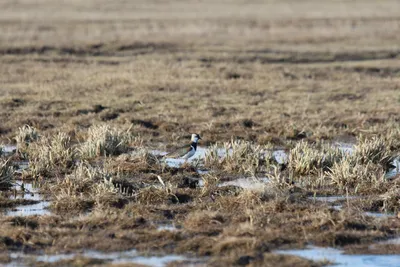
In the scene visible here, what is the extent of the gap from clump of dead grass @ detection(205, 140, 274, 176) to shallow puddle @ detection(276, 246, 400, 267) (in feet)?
14.4

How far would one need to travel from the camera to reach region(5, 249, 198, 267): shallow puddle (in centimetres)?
949

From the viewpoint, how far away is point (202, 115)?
20328mm

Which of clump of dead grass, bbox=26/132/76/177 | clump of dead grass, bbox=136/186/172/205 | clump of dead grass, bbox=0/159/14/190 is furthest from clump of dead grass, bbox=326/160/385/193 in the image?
clump of dead grass, bbox=0/159/14/190

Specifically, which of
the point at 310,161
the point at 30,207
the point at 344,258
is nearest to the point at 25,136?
the point at 30,207

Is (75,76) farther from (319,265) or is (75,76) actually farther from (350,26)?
(350,26)

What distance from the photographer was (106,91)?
23312 mm

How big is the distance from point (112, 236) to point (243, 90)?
13807 mm

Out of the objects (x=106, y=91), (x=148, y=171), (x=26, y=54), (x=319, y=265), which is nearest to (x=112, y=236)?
(x=319, y=265)

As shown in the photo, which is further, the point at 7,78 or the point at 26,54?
the point at 26,54

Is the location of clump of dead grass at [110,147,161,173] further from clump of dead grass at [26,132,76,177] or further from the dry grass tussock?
the dry grass tussock

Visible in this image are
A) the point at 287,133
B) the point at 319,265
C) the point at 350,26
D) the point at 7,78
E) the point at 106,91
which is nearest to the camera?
the point at 319,265

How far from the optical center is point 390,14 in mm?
54812

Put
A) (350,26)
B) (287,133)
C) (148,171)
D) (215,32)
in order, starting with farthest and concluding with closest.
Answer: (350,26) < (215,32) < (287,133) < (148,171)

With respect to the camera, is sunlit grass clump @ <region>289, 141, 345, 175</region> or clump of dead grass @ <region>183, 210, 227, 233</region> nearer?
clump of dead grass @ <region>183, 210, 227, 233</region>
